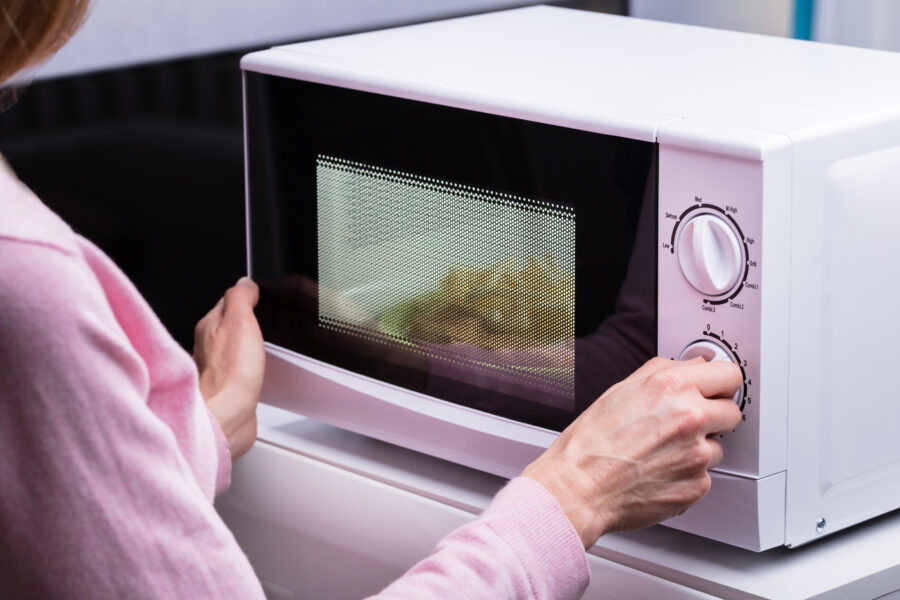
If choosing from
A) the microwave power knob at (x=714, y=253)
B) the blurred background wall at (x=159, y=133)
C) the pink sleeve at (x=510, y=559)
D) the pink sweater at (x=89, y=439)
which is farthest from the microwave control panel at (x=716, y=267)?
the blurred background wall at (x=159, y=133)

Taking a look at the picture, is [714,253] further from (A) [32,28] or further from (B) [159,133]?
(B) [159,133]

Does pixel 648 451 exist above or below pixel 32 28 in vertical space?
below

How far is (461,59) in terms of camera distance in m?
0.86

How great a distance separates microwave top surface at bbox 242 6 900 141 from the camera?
70 centimetres

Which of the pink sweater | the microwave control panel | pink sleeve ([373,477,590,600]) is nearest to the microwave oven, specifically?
the microwave control panel

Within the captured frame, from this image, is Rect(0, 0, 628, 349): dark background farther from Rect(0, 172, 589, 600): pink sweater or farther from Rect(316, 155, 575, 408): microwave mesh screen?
Rect(0, 172, 589, 600): pink sweater

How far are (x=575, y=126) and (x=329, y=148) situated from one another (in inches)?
8.6

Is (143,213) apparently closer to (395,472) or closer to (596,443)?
(395,472)

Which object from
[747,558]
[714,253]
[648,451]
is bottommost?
[747,558]

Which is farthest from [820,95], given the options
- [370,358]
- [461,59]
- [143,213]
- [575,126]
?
[143,213]

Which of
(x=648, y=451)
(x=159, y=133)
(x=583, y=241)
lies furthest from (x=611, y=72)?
(x=159, y=133)

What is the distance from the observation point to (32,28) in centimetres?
47

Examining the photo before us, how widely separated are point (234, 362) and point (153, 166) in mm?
470

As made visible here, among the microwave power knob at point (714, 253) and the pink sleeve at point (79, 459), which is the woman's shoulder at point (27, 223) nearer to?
the pink sleeve at point (79, 459)
